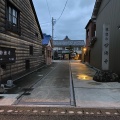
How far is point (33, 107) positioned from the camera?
7047 mm

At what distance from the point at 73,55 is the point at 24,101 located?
198ft

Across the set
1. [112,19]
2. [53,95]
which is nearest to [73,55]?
[112,19]

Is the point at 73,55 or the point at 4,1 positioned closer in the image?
the point at 4,1

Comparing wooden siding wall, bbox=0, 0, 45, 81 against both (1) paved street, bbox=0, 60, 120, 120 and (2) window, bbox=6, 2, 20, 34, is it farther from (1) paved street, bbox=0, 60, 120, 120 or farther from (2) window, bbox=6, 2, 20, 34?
(1) paved street, bbox=0, 60, 120, 120

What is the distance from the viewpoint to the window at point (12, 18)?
41.8 ft

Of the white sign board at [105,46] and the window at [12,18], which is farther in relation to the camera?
the white sign board at [105,46]

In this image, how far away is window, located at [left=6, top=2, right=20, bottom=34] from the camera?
12755mm

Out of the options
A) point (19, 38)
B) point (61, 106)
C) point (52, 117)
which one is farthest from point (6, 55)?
point (52, 117)

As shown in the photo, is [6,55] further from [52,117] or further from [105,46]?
[105,46]

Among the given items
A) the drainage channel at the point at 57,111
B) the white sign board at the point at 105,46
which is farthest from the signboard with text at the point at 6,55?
the white sign board at the point at 105,46

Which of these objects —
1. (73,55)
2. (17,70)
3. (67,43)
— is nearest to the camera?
(17,70)

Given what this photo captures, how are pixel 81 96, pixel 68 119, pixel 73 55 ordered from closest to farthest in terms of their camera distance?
pixel 68 119 < pixel 81 96 < pixel 73 55

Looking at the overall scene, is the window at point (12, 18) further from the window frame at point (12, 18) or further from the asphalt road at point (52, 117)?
the asphalt road at point (52, 117)

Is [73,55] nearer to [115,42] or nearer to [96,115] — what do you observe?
[115,42]
